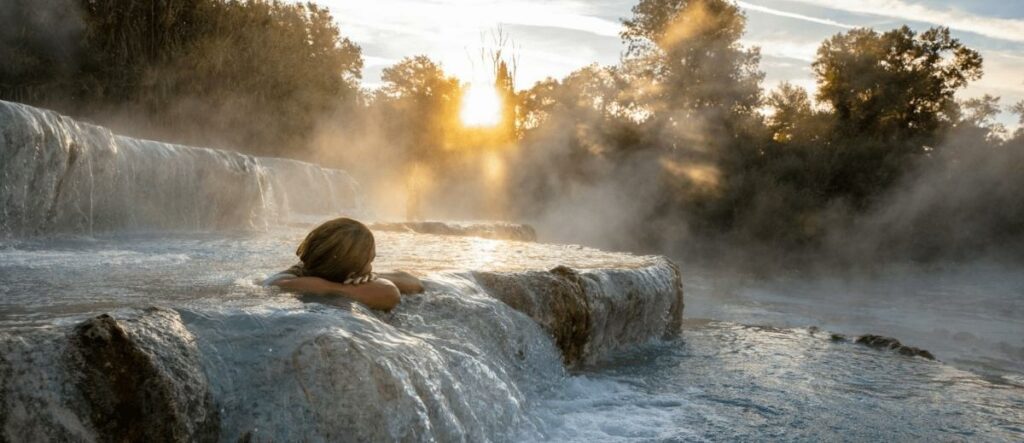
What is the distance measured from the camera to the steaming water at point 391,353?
2723 millimetres

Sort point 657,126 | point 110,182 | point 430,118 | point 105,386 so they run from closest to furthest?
point 105,386 → point 110,182 → point 430,118 → point 657,126

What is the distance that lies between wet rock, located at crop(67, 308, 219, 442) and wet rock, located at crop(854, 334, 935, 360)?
6.21 meters

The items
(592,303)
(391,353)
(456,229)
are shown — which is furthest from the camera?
(456,229)

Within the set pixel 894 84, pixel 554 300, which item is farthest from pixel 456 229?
pixel 894 84

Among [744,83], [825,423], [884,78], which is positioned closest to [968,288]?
[884,78]

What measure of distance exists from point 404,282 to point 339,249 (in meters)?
0.58

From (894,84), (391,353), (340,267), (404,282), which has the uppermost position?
(894,84)

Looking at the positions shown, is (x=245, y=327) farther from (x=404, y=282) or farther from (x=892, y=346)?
(x=892, y=346)

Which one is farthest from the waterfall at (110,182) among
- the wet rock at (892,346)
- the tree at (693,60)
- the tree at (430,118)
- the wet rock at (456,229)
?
the tree at (693,60)

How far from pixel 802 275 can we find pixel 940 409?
1379cm

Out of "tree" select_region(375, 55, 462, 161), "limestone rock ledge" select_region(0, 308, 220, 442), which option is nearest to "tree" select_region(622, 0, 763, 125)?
"tree" select_region(375, 55, 462, 161)

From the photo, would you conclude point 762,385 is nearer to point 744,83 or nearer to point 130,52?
point 130,52

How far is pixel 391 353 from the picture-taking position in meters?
3.17

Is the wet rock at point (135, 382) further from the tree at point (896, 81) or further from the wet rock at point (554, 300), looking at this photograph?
the tree at point (896, 81)
